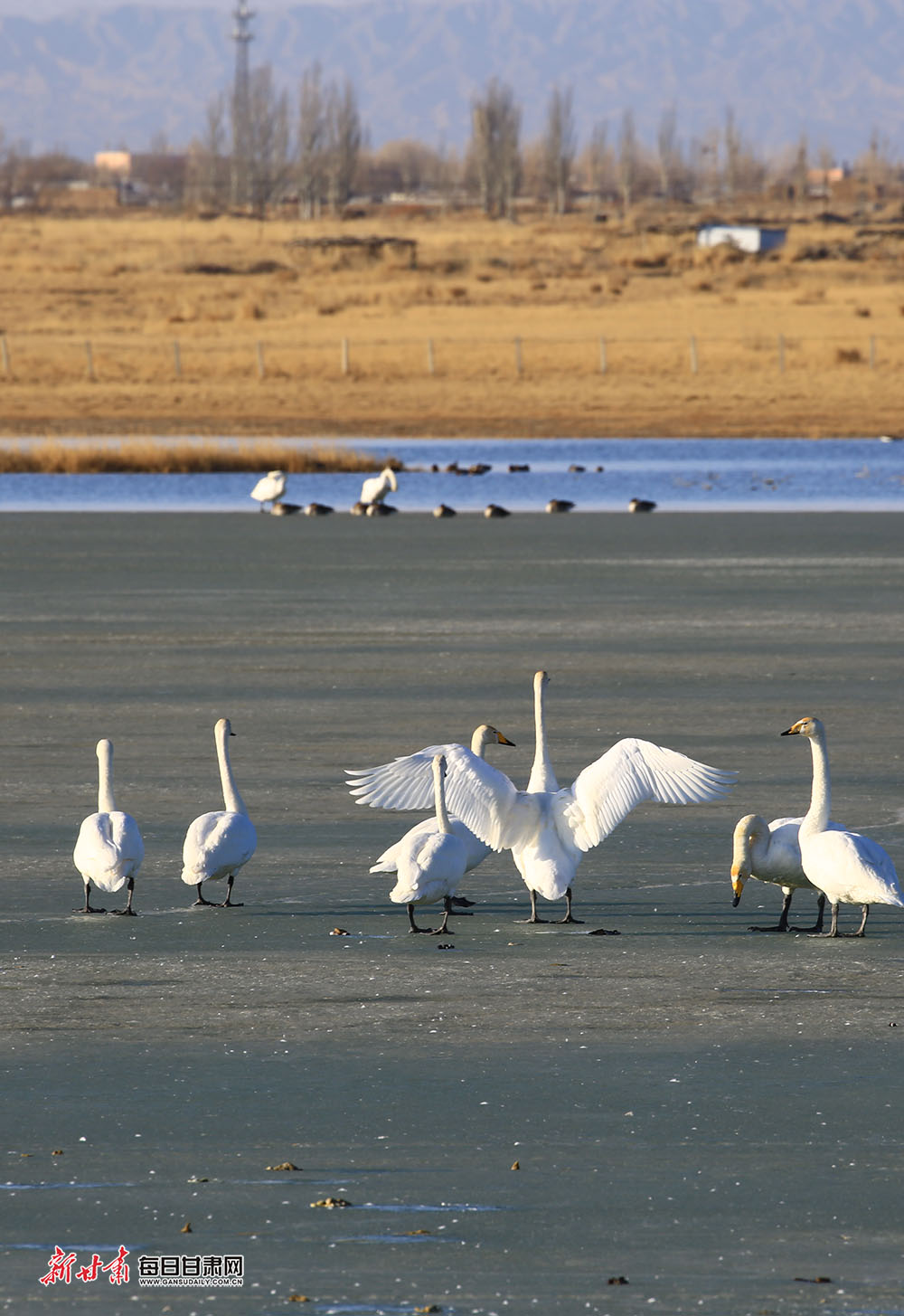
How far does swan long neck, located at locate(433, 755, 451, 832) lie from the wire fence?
Answer: 44.5 metres

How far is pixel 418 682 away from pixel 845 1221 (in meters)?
11.2

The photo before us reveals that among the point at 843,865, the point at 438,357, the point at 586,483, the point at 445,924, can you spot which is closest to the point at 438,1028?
the point at 445,924

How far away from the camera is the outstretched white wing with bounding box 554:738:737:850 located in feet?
31.6

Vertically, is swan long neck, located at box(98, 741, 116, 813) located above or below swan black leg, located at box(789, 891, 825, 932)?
above

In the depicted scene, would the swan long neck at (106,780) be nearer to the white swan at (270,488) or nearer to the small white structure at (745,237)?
the white swan at (270,488)

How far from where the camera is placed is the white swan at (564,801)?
9.65 meters

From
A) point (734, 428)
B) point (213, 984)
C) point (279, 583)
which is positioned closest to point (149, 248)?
point (734, 428)

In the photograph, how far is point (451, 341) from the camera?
60500mm

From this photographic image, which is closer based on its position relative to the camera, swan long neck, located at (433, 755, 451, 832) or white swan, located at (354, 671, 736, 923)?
white swan, located at (354, 671, 736, 923)

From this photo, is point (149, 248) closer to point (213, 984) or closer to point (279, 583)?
point (279, 583)

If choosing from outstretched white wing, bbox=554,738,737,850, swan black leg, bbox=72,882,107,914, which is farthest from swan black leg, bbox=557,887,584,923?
swan black leg, bbox=72,882,107,914

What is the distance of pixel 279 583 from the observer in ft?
80.4

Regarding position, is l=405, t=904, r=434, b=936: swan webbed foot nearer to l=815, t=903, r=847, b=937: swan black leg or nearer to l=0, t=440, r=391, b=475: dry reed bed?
l=815, t=903, r=847, b=937: swan black leg

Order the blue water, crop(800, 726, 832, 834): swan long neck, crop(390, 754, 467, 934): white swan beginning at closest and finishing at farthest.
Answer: crop(390, 754, 467, 934): white swan < crop(800, 726, 832, 834): swan long neck < the blue water
